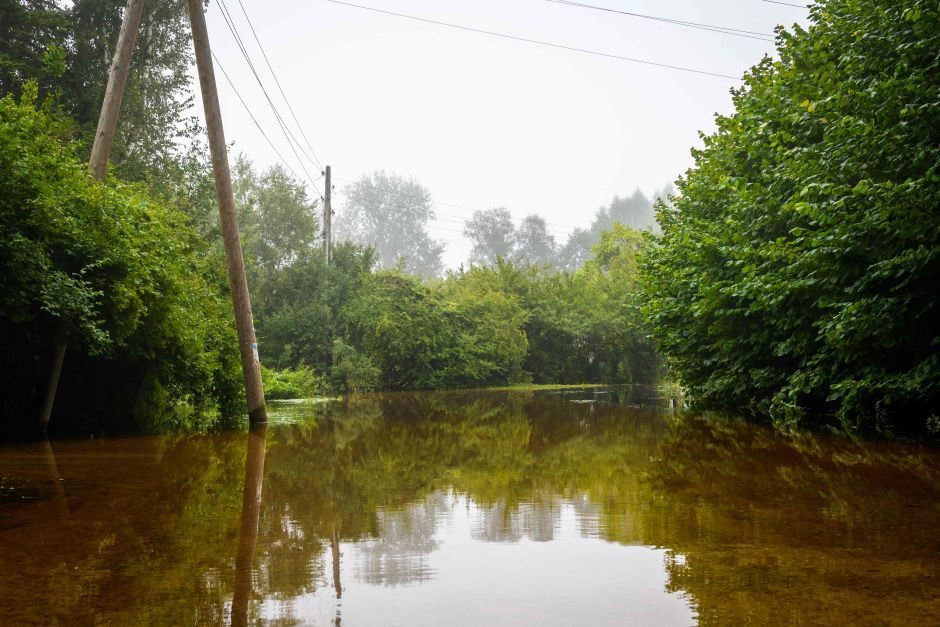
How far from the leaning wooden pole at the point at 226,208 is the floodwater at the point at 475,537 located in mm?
4690

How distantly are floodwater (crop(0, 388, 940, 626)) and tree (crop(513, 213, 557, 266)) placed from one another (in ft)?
315

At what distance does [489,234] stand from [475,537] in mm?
99239

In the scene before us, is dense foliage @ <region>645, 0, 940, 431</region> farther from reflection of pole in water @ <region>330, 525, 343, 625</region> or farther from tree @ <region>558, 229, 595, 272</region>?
tree @ <region>558, 229, 595, 272</region>

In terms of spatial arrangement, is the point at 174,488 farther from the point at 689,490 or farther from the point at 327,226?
the point at 327,226

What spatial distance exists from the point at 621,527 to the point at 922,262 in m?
6.43

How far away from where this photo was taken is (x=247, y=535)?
16.0ft

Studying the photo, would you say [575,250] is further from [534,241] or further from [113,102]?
[113,102]

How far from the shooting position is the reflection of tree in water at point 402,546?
4055mm

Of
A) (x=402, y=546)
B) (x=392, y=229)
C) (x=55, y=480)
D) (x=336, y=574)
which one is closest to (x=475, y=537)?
(x=402, y=546)

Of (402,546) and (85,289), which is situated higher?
(85,289)

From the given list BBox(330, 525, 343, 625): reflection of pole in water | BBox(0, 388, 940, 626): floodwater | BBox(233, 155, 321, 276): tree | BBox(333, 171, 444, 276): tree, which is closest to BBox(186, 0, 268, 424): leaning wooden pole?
BBox(0, 388, 940, 626): floodwater

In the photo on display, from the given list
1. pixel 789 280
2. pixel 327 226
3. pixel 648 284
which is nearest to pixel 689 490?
pixel 789 280

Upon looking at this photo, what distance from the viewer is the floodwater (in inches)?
135

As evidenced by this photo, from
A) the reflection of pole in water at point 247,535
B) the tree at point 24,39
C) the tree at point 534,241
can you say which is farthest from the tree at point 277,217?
the tree at point 534,241
